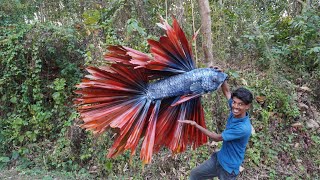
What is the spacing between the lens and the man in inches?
86.7

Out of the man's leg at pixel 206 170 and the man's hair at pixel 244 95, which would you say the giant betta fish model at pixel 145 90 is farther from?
the man's leg at pixel 206 170

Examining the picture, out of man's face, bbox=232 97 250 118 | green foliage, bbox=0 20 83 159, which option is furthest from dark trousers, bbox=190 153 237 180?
green foliage, bbox=0 20 83 159

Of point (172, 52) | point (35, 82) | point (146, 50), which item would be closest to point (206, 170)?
point (172, 52)

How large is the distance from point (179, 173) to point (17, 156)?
2.70 m

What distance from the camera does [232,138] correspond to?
7.49 feet

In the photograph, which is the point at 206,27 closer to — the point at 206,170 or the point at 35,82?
the point at 206,170

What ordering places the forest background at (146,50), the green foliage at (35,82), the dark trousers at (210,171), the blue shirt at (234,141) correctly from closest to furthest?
the blue shirt at (234,141) → the dark trousers at (210,171) → the forest background at (146,50) → the green foliage at (35,82)

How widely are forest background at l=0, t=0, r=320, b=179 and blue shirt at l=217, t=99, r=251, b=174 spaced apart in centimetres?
153

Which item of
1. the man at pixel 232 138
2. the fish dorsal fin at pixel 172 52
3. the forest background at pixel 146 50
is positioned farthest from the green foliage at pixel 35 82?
the fish dorsal fin at pixel 172 52

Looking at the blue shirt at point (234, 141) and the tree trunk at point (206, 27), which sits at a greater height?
the tree trunk at point (206, 27)

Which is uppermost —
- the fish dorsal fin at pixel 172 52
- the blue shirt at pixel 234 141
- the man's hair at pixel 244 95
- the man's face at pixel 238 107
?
the fish dorsal fin at pixel 172 52

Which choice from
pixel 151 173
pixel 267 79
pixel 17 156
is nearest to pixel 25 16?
pixel 17 156

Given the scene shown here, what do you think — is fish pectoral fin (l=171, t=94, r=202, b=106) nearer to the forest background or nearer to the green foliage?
the forest background

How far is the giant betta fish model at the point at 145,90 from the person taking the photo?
6.21 ft
